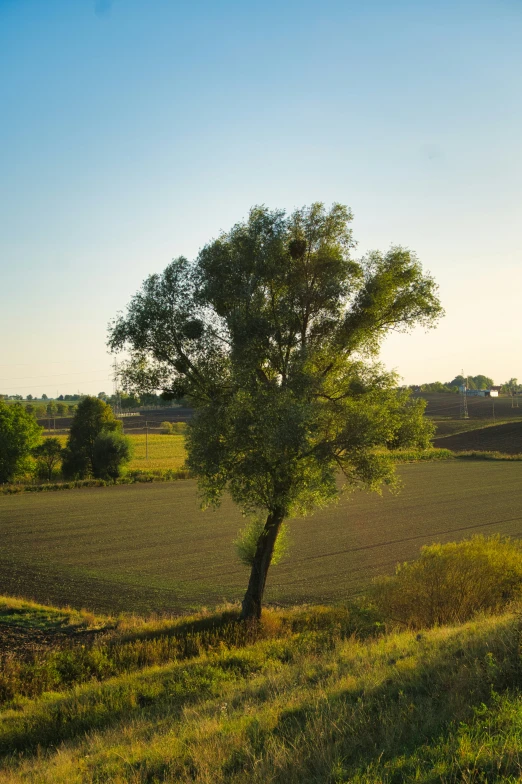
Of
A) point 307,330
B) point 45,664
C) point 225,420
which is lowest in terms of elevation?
point 45,664

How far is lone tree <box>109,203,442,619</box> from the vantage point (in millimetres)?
17688

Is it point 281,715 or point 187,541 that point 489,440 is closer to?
point 187,541

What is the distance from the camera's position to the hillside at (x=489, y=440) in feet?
363

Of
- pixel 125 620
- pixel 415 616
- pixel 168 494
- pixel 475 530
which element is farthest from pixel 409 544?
pixel 168 494

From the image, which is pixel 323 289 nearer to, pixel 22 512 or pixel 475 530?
pixel 475 530

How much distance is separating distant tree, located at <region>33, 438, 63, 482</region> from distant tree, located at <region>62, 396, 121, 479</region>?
98 cm

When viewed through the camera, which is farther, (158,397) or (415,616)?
(158,397)

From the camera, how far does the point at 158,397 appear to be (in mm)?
20453

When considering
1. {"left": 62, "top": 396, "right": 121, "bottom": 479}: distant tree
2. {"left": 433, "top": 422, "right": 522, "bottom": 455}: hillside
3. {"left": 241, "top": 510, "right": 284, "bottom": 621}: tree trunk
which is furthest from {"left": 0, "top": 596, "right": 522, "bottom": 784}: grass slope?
{"left": 433, "top": 422, "right": 522, "bottom": 455}: hillside

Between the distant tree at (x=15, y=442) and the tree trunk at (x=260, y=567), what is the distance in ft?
166

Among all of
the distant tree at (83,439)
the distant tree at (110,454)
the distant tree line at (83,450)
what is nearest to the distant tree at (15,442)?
the distant tree line at (83,450)

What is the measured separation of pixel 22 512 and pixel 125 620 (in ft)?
105

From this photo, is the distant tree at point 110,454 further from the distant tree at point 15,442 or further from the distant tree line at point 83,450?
the distant tree at point 15,442

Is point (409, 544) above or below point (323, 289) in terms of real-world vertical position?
below
